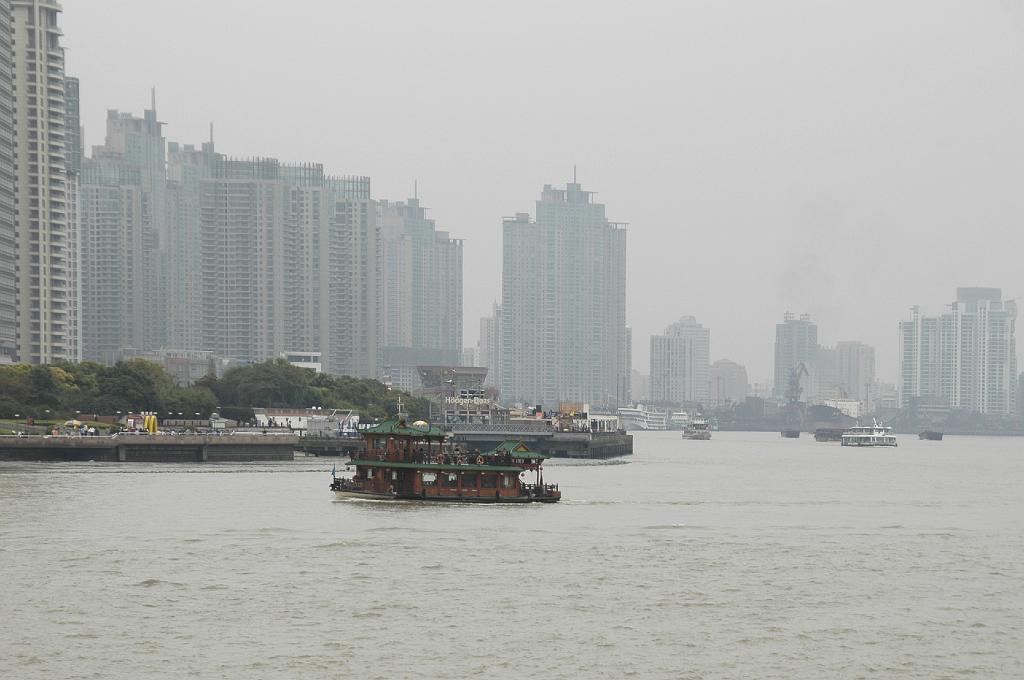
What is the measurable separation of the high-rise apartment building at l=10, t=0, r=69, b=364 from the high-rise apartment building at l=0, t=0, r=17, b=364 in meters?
11.5

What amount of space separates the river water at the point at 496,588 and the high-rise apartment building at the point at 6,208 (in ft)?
273

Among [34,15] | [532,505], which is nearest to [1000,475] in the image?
[532,505]

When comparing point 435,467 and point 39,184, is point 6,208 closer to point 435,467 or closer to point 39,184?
point 39,184

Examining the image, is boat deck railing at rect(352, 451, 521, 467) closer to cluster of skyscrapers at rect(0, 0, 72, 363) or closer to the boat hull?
the boat hull

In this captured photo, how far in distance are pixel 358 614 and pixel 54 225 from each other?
148057 mm

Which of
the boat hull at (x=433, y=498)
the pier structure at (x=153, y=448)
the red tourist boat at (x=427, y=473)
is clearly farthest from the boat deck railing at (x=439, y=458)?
the pier structure at (x=153, y=448)

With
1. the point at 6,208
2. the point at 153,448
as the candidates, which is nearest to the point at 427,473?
the point at 153,448

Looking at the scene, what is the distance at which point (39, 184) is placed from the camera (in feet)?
591

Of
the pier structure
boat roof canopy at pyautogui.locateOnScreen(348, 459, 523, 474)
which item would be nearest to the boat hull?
boat roof canopy at pyautogui.locateOnScreen(348, 459, 523, 474)

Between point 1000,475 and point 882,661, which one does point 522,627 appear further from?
point 1000,475

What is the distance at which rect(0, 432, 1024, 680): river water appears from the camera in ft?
125

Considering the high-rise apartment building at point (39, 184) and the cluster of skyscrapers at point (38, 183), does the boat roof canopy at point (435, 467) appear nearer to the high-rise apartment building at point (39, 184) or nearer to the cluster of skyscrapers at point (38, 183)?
the cluster of skyscrapers at point (38, 183)

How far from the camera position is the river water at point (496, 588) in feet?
125

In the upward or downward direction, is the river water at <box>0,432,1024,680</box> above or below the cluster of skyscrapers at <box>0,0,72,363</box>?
below
